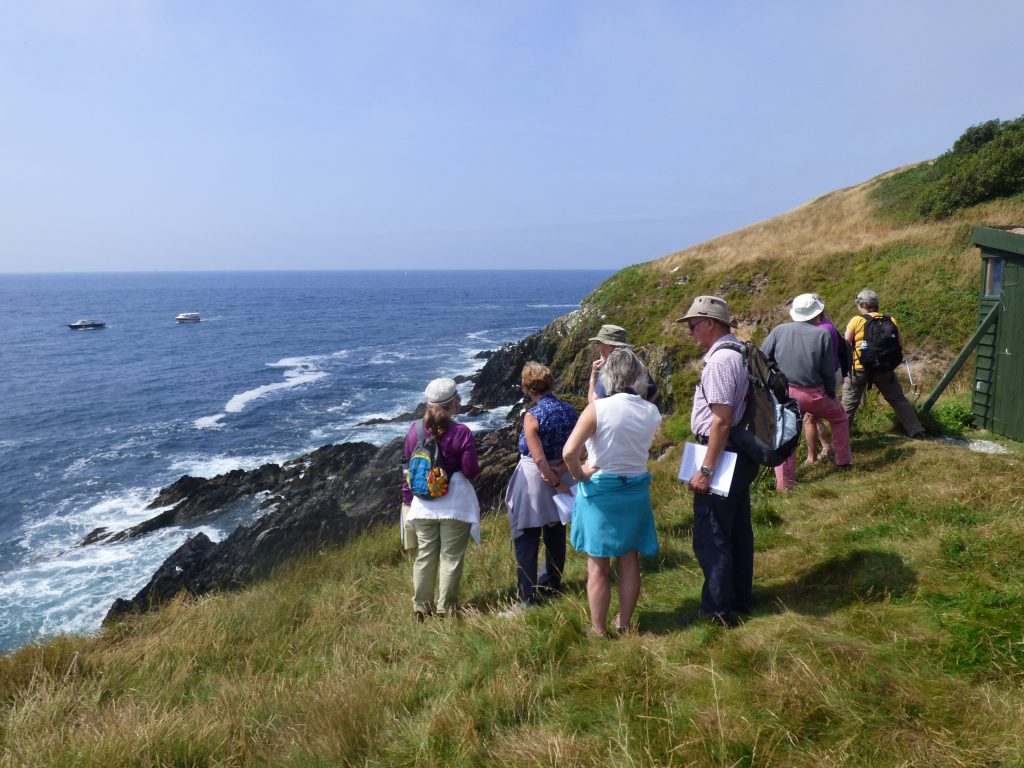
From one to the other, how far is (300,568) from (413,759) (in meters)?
4.17

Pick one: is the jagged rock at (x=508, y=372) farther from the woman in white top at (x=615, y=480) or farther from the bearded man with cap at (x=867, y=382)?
the woman in white top at (x=615, y=480)

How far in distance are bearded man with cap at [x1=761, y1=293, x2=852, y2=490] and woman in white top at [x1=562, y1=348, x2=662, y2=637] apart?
291 cm

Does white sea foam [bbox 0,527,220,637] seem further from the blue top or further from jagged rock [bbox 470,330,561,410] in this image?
jagged rock [bbox 470,330,561,410]

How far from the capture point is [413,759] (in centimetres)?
295

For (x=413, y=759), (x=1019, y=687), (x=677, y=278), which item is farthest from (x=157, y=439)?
(x=1019, y=687)

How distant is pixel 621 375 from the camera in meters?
3.66

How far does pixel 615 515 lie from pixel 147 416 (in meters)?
36.1

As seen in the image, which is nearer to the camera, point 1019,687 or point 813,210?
point 1019,687

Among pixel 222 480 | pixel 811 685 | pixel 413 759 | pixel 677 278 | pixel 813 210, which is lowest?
pixel 222 480

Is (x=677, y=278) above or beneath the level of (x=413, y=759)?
above

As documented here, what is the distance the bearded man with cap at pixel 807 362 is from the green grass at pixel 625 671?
3.26ft

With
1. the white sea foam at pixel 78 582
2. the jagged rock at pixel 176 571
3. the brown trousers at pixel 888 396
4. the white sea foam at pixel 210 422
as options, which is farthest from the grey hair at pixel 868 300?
the white sea foam at pixel 210 422

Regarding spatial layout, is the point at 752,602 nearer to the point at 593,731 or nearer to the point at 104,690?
the point at 593,731

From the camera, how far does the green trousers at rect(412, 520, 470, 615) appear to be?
4.75m
